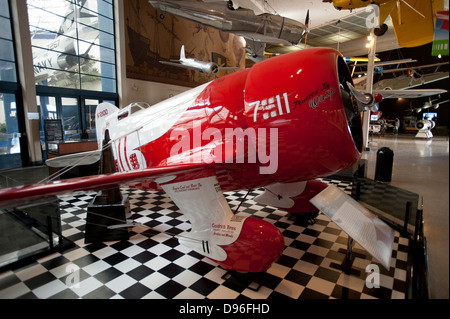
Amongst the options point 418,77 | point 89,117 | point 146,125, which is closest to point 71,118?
point 89,117

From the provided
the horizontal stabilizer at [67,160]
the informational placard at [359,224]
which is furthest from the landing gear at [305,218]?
the horizontal stabilizer at [67,160]

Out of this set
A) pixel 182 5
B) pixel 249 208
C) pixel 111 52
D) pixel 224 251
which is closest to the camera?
pixel 224 251

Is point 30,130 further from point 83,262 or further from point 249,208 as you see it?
point 249,208

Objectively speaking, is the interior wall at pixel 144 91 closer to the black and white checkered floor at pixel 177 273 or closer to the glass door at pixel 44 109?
the glass door at pixel 44 109

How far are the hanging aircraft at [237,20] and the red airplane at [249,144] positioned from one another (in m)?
4.77

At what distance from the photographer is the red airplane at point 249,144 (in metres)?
1.95

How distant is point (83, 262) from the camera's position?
263cm

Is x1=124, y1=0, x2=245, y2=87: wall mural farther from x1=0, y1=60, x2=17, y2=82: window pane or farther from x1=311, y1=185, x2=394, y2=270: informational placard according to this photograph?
x1=311, y1=185, x2=394, y2=270: informational placard

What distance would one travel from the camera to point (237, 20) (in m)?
6.85

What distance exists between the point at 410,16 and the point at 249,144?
7.25 ft

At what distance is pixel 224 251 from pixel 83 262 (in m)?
1.58

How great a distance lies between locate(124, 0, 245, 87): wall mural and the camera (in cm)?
1024

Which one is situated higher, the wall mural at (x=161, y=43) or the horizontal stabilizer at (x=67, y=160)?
the wall mural at (x=161, y=43)
